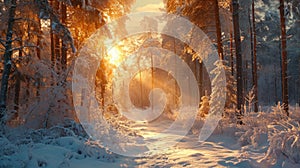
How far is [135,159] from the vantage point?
25.4 feet

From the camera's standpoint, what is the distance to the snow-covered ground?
236 inches

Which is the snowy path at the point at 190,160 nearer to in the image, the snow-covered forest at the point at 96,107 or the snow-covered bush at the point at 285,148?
the snow-covered forest at the point at 96,107

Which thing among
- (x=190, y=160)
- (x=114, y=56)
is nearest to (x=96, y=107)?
(x=190, y=160)

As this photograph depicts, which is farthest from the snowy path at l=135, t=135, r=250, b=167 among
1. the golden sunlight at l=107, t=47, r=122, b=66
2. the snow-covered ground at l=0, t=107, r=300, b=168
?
the golden sunlight at l=107, t=47, r=122, b=66

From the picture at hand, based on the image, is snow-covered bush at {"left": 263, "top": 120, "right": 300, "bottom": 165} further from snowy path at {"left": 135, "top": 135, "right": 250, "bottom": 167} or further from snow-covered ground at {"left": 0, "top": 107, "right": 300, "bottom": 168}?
snowy path at {"left": 135, "top": 135, "right": 250, "bottom": 167}

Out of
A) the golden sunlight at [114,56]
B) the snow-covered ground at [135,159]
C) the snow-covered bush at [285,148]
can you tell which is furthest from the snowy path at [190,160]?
the golden sunlight at [114,56]

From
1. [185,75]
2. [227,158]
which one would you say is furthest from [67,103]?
[185,75]

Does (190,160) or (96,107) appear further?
(96,107)

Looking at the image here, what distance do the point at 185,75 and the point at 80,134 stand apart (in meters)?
24.5

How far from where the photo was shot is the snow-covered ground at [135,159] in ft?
19.7

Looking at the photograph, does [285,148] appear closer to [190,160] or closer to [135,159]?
[190,160]

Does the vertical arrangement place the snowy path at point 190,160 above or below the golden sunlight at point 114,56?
below

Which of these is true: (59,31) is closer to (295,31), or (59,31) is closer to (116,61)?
(116,61)

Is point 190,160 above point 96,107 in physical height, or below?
below
